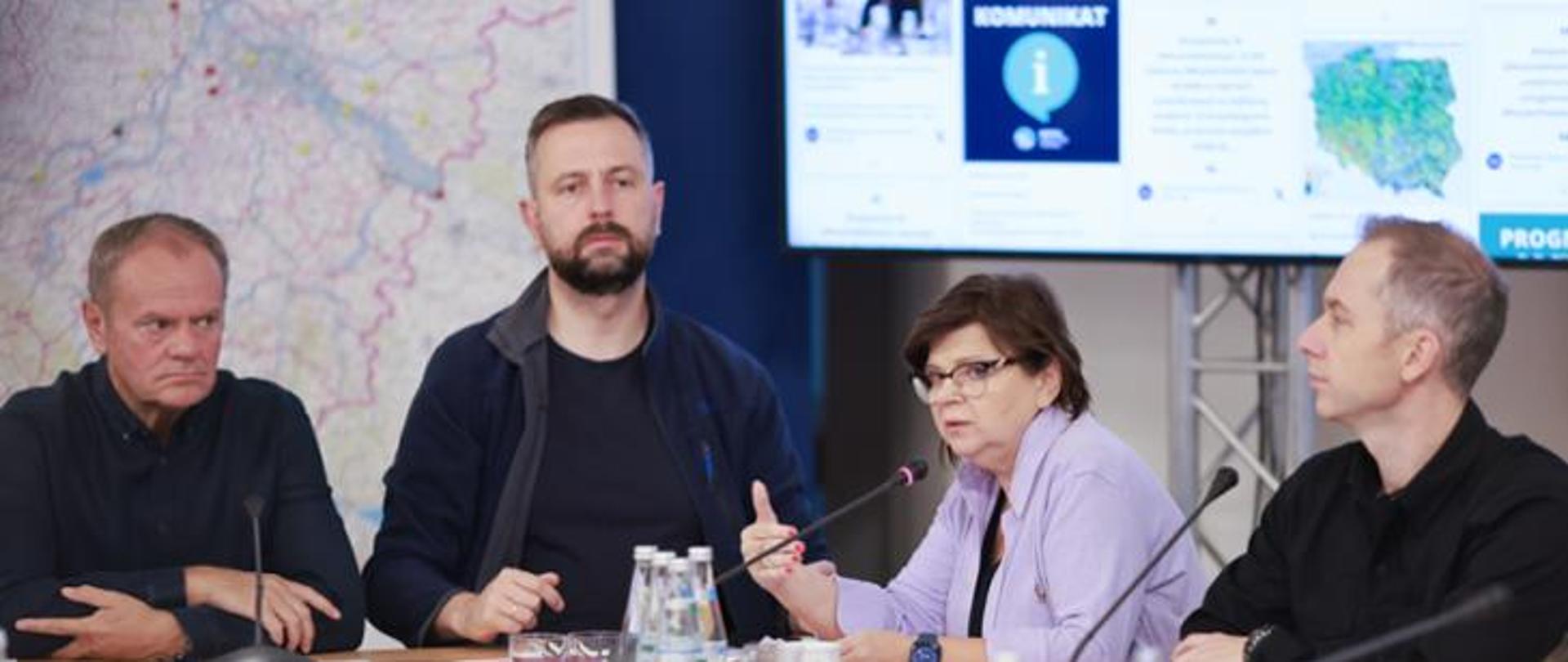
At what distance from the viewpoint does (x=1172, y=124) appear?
5387 millimetres

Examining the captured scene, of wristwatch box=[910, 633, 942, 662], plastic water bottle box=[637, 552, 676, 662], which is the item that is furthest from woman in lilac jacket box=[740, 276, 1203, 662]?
plastic water bottle box=[637, 552, 676, 662]

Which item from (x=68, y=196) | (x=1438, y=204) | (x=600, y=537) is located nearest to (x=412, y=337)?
(x=68, y=196)

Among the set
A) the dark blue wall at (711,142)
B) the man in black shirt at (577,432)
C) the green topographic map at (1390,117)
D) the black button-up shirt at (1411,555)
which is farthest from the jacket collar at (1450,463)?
the dark blue wall at (711,142)

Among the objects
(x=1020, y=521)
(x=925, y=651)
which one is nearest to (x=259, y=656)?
(x=925, y=651)

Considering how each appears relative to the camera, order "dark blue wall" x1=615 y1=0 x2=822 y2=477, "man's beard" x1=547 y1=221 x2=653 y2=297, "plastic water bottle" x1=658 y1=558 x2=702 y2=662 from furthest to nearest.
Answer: "dark blue wall" x1=615 y1=0 x2=822 y2=477, "man's beard" x1=547 y1=221 x2=653 y2=297, "plastic water bottle" x1=658 y1=558 x2=702 y2=662

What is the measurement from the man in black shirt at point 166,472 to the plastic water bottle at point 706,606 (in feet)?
2.70

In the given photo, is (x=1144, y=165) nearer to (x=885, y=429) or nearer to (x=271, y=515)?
(x=885, y=429)

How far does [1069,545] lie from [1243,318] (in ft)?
7.55

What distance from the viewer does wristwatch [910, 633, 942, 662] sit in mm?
3756

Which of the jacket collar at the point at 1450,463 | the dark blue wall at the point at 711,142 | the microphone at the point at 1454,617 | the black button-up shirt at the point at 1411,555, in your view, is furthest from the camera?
the dark blue wall at the point at 711,142

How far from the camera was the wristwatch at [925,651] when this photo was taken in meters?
3.76

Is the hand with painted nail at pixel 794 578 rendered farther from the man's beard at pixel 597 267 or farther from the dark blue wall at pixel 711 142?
the dark blue wall at pixel 711 142

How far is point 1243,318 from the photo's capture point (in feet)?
Result: 19.8

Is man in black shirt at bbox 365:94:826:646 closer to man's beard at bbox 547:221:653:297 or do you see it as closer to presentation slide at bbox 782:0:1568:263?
man's beard at bbox 547:221:653:297
